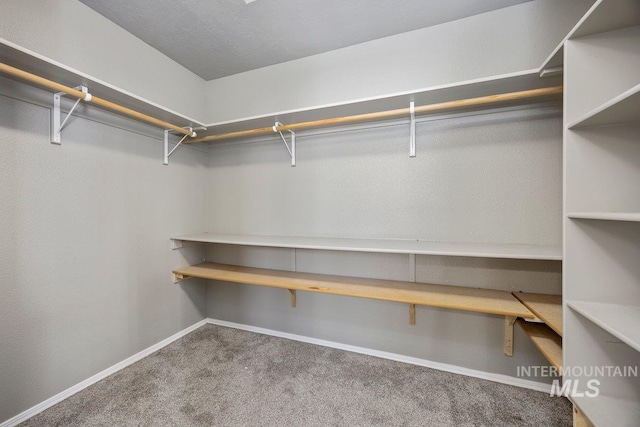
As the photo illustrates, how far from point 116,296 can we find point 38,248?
571 millimetres

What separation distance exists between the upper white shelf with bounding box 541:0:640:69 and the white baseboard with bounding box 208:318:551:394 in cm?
196

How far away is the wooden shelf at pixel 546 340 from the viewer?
1.12 m

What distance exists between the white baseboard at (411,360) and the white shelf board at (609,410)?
2.55ft

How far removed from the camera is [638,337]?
758 millimetres

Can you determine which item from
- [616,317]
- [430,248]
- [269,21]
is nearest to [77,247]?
[269,21]

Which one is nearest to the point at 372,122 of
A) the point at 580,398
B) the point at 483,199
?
the point at 483,199

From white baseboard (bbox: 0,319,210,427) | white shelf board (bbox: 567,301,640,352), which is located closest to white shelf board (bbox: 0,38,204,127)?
white baseboard (bbox: 0,319,210,427)

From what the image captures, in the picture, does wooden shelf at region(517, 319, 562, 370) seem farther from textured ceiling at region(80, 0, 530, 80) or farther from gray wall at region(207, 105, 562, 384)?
textured ceiling at region(80, 0, 530, 80)

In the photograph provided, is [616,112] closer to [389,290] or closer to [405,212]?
[405,212]

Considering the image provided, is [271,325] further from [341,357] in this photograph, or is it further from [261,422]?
[261,422]

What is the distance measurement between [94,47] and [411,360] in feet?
10.4

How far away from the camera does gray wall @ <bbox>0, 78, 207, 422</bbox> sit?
4.37 ft

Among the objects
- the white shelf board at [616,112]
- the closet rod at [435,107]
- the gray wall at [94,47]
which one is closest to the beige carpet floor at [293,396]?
the white shelf board at [616,112]

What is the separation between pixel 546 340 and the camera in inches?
50.7
